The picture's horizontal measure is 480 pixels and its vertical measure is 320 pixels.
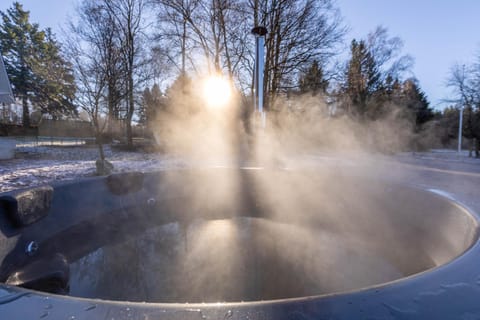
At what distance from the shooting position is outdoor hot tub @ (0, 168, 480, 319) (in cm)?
49

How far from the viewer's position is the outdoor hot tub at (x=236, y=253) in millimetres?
486

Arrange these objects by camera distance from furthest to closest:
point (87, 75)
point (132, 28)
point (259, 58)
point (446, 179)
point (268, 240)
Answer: point (132, 28) < point (87, 75) < point (259, 58) < point (446, 179) < point (268, 240)

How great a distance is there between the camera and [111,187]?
2.27 m

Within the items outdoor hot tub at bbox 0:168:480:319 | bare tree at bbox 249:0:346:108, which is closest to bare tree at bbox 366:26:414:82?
bare tree at bbox 249:0:346:108

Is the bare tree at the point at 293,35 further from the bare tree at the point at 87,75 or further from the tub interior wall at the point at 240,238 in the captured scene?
the tub interior wall at the point at 240,238

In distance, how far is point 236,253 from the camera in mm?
1616

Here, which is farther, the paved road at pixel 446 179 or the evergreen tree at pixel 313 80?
the evergreen tree at pixel 313 80

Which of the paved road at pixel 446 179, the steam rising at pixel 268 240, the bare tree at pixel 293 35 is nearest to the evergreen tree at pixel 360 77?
the bare tree at pixel 293 35

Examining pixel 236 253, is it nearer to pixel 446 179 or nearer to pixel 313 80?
pixel 446 179

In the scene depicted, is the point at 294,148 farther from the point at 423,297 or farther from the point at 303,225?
the point at 423,297

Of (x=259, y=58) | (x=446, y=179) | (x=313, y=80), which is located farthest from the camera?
(x=313, y=80)

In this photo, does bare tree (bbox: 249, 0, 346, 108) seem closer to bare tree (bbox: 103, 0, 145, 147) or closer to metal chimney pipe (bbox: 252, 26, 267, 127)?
metal chimney pipe (bbox: 252, 26, 267, 127)

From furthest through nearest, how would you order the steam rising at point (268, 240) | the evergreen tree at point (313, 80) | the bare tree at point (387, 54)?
the bare tree at point (387, 54) < the evergreen tree at point (313, 80) < the steam rising at point (268, 240)

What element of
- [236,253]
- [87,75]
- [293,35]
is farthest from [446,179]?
[87,75]
